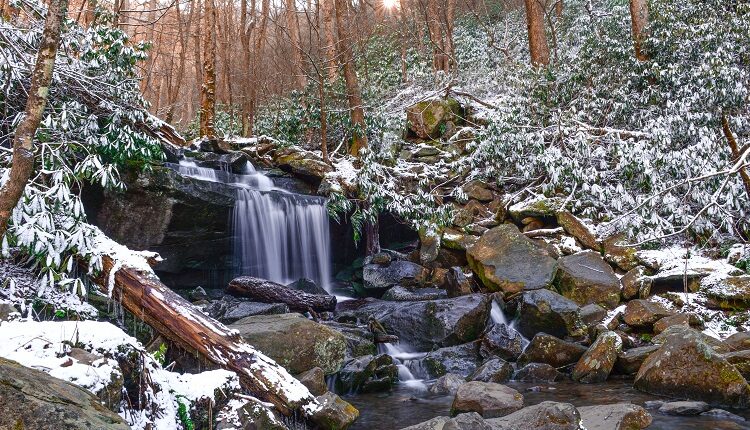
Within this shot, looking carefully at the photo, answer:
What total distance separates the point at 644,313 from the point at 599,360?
177 cm

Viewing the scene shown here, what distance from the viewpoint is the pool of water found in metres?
5.55

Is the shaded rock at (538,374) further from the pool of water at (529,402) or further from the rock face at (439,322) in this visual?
the rock face at (439,322)

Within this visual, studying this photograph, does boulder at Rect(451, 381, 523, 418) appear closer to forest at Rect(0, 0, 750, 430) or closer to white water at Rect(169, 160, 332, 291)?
forest at Rect(0, 0, 750, 430)

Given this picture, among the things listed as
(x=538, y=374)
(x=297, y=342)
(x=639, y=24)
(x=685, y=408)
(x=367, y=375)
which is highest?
(x=639, y=24)

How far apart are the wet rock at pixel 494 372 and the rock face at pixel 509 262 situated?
7.82ft

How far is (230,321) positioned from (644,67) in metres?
10.5

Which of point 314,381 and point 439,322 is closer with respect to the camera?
point 314,381

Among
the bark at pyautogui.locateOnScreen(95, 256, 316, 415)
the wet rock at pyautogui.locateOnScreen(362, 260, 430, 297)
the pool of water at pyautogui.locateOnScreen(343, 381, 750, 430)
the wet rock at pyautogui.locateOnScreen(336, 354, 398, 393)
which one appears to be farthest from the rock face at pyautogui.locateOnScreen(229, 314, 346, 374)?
the wet rock at pyautogui.locateOnScreen(362, 260, 430, 297)

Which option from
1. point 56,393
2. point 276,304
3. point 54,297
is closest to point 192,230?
point 276,304

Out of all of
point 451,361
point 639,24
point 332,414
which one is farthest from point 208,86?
point 332,414

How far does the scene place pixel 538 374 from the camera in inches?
294

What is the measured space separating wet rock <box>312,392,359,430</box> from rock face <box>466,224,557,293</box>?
5260mm

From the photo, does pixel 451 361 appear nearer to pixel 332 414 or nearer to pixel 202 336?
pixel 332 414

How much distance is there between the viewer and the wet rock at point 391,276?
11203 mm
